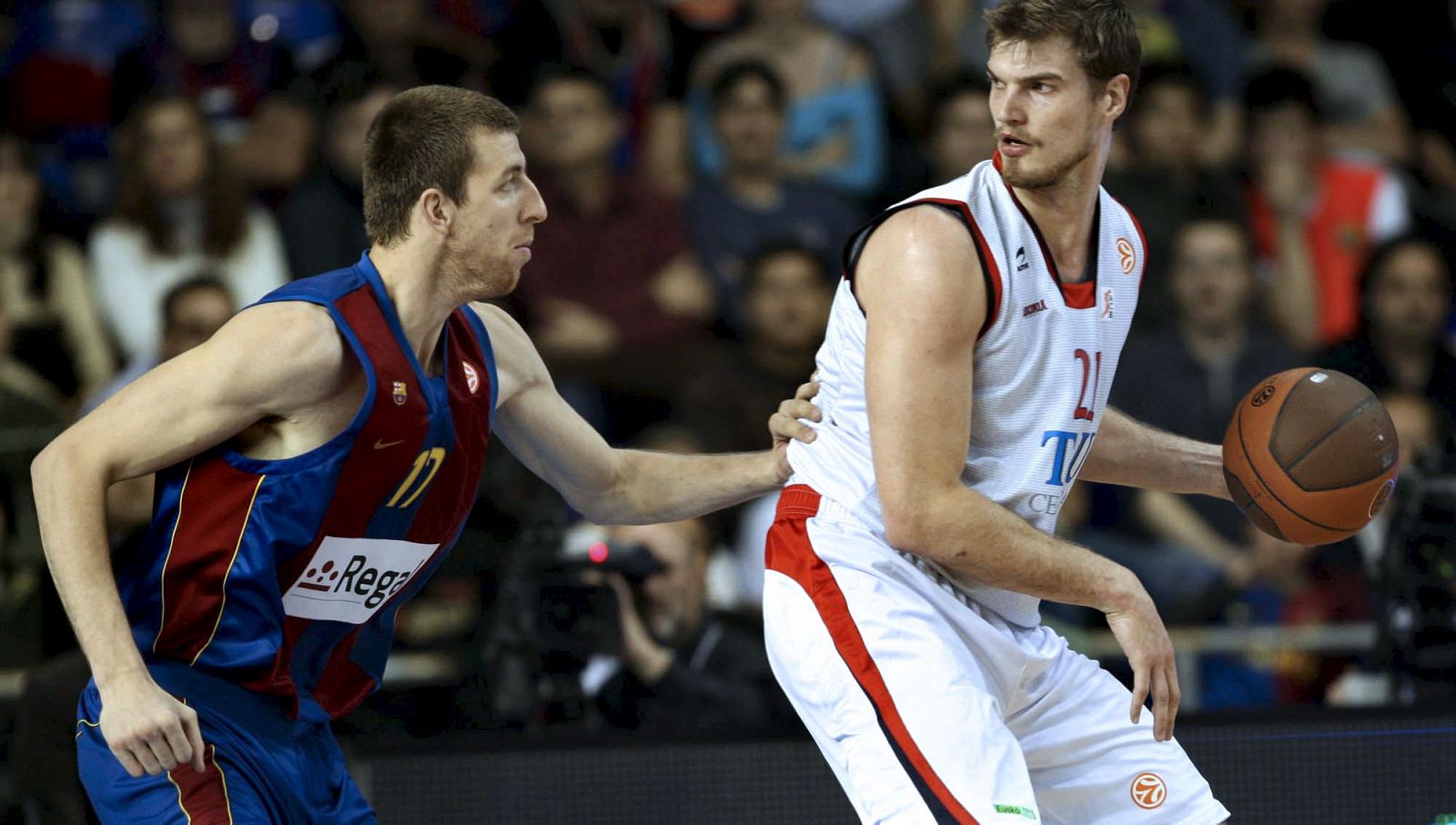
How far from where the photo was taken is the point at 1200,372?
7840mm

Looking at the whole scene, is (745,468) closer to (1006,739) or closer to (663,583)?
(1006,739)

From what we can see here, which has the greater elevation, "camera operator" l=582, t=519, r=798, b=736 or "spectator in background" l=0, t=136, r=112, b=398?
"spectator in background" l=0, t=136, r=112, b=398

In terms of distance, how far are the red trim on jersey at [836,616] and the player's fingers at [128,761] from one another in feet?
4.44

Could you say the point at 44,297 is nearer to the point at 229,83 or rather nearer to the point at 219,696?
the point at 229,83

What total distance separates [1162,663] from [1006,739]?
339mm

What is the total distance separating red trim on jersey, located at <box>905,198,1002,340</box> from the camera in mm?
3598

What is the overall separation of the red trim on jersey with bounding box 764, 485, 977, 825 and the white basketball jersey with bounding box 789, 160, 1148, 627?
8cm

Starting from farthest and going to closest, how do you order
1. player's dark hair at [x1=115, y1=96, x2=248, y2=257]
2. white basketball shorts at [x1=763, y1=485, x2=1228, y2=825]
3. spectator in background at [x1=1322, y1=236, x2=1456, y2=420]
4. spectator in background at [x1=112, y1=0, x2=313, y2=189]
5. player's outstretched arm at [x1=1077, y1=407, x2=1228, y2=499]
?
1. spectator in background at [x1=112, y1=0, x2=313, y2=189]
2. player's dark hair at [x1=115, y1=96, x2=248, y2=257]
3. spectator in background at [x1=1322, y1=236, x2=1456, y2=420]
4. player's outstretched arm at [x1=1077, y1=407, x2=1228, y2=499]
5. white basketball shorts at [x1=763, y1=485, x2=1228, y2=825]

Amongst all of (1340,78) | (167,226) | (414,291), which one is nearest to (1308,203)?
(1340,78)

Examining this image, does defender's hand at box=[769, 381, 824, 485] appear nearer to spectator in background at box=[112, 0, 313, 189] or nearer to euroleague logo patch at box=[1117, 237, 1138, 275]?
euroleague logo patch at box=[1117, 237, 1138, 275]

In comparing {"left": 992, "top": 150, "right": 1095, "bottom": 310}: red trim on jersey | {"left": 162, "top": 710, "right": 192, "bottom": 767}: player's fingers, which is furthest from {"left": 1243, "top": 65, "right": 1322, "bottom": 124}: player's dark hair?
{"left": 162, "top": 710, "right": 192, "bottom": 767}: player's fingers

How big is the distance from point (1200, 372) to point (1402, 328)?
35.6 inches

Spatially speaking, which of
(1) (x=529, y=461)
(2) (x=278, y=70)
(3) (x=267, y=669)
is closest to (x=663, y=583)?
(1) (x=529, y=461)

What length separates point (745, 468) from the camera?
14.3 ft
